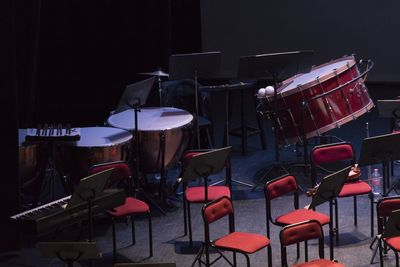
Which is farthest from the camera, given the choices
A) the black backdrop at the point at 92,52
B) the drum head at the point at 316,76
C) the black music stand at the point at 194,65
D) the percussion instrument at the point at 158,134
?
the black backdrop at the point at 92,52

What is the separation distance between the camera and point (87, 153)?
851cm

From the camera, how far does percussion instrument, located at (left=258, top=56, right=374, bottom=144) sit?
952 centimetres

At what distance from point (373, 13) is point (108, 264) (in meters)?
8.91

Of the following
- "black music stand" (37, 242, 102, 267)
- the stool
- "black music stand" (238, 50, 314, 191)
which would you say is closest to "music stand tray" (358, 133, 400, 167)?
"black music stand" (238, 50, 314, 191)

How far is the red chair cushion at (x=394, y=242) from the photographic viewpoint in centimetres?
649

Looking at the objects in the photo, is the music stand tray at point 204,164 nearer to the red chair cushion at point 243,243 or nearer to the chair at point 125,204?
the chair at point 125,204

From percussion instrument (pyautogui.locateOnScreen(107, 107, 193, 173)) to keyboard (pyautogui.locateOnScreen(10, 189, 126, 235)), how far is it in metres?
1.92

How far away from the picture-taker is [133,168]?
913 centimetres

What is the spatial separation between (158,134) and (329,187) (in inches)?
107

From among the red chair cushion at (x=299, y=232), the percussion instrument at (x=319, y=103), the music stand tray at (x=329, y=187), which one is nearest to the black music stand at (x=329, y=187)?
the music stand tray at (x=329, y=187)

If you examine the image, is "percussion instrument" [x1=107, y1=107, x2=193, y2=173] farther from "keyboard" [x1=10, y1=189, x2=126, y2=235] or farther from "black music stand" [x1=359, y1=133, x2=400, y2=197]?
"black music stand" [x1=359, y1=133, x2=400, y2=197]

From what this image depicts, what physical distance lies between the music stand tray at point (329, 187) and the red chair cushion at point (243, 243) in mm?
516

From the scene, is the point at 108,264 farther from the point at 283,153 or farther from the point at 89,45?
the point at 89,45

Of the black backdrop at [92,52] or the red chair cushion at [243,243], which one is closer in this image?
the red chair cushion at [243,243]
